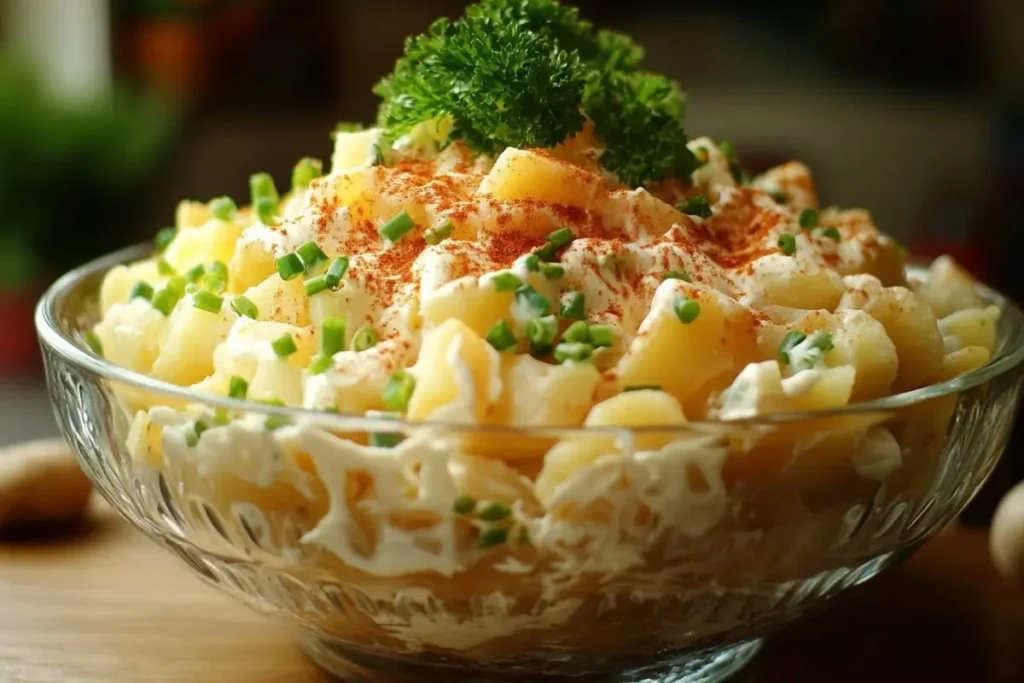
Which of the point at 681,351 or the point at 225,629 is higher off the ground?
the point at 681,351

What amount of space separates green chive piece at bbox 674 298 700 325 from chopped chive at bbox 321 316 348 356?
304mm

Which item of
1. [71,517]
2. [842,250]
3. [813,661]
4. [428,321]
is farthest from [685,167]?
[71,517]

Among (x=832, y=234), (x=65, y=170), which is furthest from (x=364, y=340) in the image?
(x=65, y=170)

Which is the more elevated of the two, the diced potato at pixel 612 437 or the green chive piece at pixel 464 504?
the diced potato at pixel 612 437

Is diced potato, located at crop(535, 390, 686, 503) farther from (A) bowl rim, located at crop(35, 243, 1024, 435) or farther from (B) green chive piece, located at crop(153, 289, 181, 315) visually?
(B) green chive piece, located at crop(153, 289, 181, 315)

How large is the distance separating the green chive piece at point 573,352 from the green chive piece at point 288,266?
0.95 feet

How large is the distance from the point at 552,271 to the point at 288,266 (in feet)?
0.84

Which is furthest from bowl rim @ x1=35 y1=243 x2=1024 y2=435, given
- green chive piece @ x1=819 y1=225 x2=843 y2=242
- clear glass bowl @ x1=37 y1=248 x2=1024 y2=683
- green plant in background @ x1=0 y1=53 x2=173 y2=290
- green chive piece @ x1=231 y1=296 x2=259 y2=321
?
green plant in background @ x1=0 y1=53 x2=173 y2=290

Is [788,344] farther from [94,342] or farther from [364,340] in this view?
[94,342]

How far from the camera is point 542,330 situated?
113 cm

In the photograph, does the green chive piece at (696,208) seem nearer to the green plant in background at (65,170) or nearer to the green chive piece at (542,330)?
the green chive piece at (542,330)

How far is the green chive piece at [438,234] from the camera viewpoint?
1.27 m

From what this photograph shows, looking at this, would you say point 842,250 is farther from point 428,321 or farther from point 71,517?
point 71,517

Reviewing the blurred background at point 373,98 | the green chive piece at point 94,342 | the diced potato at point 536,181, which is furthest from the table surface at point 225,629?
the blurred background at point 373,98
